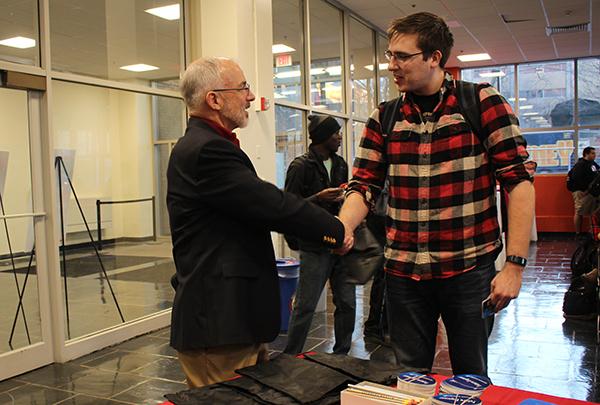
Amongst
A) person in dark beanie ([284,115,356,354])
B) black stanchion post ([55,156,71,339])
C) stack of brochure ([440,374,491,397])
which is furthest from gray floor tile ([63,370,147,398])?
stack of brochure ([440,374,491,397])

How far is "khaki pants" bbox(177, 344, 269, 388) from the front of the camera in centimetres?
175

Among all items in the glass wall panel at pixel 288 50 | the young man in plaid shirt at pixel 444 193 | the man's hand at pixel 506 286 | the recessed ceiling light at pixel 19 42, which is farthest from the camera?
the glass wall panel at pixel 288 50

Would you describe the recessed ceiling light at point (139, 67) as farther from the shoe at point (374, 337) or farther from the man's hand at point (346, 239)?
the man's hand at point (346, 239)

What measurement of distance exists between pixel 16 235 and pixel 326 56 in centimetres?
552

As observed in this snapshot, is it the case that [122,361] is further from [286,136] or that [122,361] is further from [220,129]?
[286,136]

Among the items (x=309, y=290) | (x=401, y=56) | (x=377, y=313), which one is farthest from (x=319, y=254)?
(x=401, y=56)

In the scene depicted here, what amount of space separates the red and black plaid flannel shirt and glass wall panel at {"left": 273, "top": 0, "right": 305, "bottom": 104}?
525 centimetres

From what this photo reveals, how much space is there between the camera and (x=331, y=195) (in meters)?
3.70

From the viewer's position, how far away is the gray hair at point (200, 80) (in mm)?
1805

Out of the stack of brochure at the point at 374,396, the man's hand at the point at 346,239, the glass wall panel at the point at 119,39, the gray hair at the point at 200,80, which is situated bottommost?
the stack of brochure at the point at 374,396

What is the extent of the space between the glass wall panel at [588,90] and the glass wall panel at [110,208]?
10047 mm

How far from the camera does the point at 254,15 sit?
5.84m

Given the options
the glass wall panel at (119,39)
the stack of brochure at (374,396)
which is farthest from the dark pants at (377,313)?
the stack of brochure at (374,396)

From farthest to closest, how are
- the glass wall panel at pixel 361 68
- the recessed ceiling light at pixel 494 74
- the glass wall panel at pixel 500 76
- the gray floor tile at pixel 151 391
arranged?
the recessed ceiling light at pixel 494 74 → the glass wall panel at pixel 500 76 → the glass wall panel at pixel 361 68 → the gray floor tile at pixel 151 391
